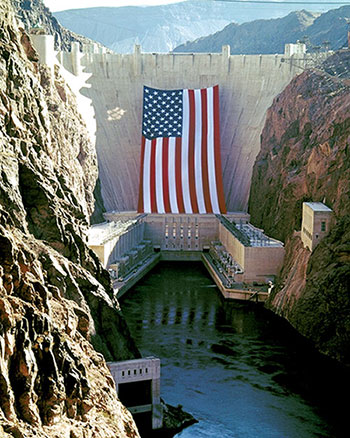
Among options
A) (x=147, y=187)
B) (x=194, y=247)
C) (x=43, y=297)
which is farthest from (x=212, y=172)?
(x=43, y=297)

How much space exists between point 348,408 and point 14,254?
69.4 ft

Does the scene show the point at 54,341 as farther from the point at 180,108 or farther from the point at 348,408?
the point at 180,108

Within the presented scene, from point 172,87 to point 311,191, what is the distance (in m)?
25.7

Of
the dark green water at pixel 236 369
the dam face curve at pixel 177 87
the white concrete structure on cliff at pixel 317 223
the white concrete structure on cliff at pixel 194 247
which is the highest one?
the dam face curve at pixel 177 87

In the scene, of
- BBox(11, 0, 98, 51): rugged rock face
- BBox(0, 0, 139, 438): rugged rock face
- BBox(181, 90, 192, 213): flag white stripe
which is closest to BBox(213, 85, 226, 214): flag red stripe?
BBox(181, 90, 192, 213): flag white stripe

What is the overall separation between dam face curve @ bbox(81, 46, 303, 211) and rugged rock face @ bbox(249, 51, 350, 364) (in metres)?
3.50

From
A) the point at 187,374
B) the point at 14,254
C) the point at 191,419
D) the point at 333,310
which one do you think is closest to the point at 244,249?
the point at 333,310

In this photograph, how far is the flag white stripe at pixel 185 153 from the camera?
79500 millimetres

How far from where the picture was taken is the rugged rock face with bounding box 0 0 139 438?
23.7 metres

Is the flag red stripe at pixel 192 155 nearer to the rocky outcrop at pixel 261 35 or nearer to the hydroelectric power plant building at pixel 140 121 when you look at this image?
the hydroelectric power plant building at pixel 140 121

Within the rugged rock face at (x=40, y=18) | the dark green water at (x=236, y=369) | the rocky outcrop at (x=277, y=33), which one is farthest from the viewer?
the rocky outcrop at (x=277, y=33)

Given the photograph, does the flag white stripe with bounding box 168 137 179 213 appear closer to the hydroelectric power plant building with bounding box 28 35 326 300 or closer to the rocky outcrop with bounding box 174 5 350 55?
the hydroelectric power plant building with bounding box 28 35 326 300

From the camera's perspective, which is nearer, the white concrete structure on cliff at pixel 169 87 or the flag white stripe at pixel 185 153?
the flag white stripe at pixel 185 153

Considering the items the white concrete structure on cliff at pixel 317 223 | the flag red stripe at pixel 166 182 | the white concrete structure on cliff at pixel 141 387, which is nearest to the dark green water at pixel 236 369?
the white concrete structure on cliff at pixel 141 387
